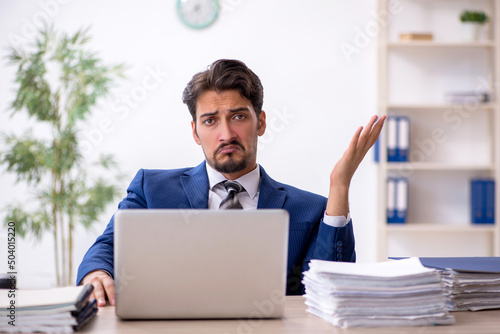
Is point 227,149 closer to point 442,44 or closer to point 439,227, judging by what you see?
point 439,227

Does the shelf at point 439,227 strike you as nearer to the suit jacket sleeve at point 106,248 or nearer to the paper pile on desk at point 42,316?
the suit jacket sleeve at point 106,248

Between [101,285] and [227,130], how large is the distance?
0.71 m

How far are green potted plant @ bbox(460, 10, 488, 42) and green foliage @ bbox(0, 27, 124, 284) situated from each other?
7.77ft

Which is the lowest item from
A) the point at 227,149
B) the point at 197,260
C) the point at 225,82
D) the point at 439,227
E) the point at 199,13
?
the point at 439,227

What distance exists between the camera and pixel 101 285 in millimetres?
1451

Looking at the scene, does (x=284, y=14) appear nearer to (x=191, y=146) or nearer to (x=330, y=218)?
(x=191, y=146)

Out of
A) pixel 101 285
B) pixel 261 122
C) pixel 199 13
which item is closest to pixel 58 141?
pixel 199 13

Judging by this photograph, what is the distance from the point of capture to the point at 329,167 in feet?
13.0

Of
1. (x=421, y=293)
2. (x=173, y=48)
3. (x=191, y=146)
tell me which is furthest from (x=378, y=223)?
(x=421, y=293)

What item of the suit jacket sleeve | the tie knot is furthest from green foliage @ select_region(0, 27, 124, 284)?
the tie knot

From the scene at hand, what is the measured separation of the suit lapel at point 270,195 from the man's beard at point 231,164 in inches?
4.4

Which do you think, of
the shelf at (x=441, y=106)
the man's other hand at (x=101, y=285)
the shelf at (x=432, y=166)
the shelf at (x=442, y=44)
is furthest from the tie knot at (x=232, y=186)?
the shelf at (x=442, y=44)

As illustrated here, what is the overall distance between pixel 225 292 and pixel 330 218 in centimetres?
51

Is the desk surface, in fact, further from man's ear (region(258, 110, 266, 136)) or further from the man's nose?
man's ear (region(258, 110, 266, 136))
